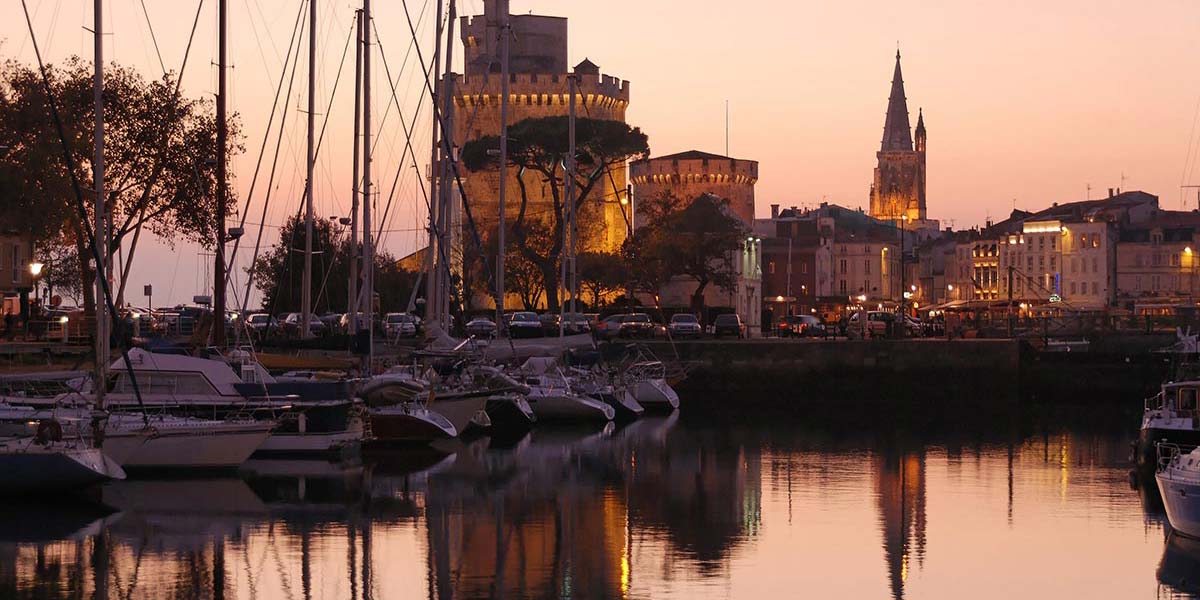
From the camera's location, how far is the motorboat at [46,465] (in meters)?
23.8

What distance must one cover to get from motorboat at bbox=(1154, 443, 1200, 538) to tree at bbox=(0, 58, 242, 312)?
2613cm

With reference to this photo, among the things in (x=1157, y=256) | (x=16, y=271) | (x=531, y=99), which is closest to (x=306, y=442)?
(x=16, y=271)

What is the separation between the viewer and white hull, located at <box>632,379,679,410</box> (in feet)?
160

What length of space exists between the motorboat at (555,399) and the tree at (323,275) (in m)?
23.1

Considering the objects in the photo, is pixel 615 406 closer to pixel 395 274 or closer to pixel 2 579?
pixel 2 579

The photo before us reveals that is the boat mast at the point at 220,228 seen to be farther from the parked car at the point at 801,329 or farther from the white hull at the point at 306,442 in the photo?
the parked car at the point at 801,329

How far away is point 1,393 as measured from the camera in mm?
29406

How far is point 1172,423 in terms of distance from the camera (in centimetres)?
2939

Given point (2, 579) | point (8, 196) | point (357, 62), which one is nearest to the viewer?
point (2, 579)

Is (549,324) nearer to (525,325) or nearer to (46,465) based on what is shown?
(525,325)

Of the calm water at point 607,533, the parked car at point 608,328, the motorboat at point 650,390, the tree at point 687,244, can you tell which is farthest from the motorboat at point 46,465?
the tree at point 687,244

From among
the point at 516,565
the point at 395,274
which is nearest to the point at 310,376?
the point at 516,565

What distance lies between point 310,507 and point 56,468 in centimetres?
346

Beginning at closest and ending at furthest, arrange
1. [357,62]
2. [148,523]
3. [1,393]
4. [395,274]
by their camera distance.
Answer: [148,523]
[1,393]
[357,62]
[395,274]
